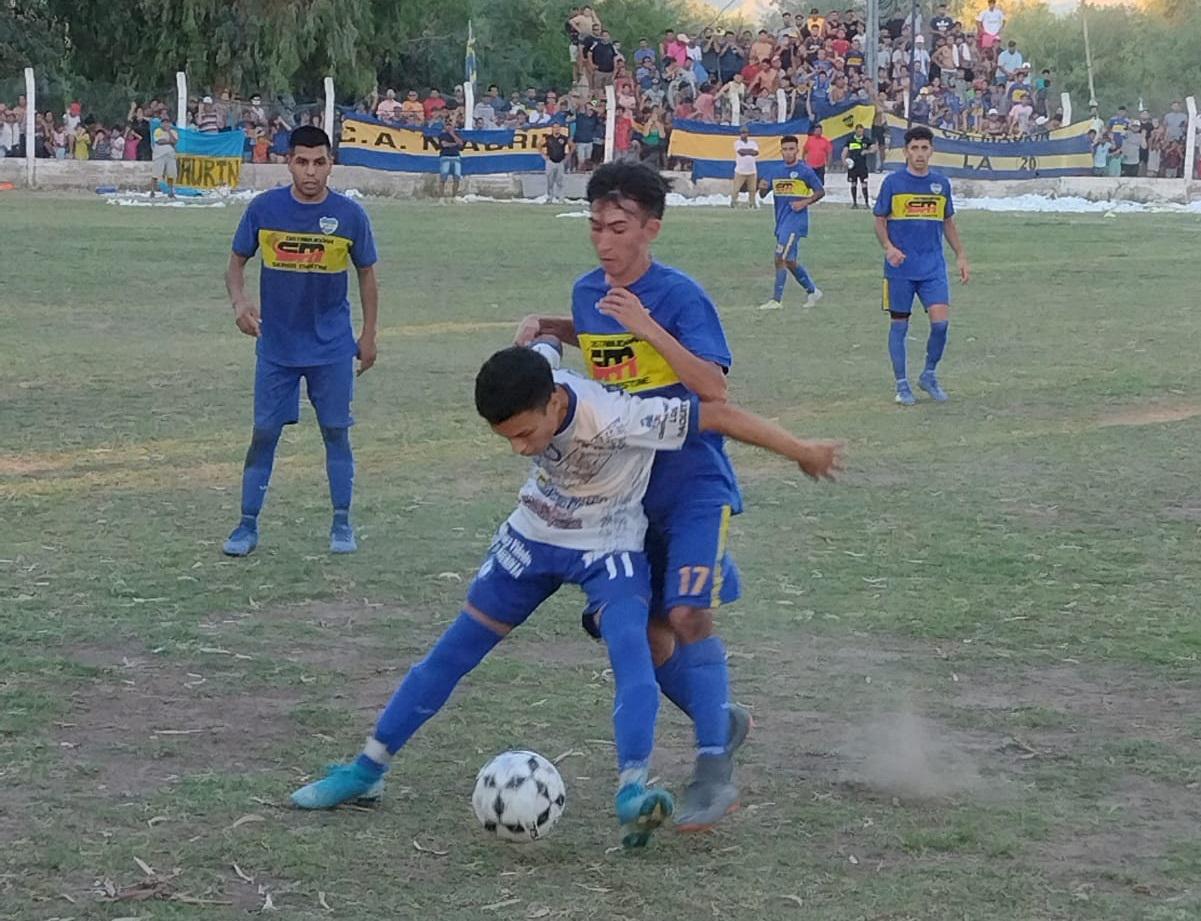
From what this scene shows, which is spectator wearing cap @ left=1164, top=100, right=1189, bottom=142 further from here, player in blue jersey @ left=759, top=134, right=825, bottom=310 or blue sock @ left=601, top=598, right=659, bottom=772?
blue sock @ left=601, top=598, right=659, bottom=772

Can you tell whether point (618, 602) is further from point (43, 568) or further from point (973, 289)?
point (973, 289)

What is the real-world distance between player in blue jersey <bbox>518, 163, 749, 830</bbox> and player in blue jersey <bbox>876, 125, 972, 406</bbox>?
808 centimetres

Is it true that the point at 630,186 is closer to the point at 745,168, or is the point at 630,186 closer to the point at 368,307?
the point at 368,307

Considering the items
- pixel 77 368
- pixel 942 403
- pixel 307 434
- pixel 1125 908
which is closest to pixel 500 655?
pixel 1125 908

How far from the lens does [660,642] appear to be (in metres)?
5.19

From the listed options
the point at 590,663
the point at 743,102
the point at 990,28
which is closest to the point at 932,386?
the point at 590,663

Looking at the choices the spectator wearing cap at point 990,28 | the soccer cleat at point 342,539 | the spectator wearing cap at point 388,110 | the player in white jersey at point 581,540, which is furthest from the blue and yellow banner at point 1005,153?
the player in white jersey at point 581,540

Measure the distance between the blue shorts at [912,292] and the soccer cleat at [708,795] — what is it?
28.1ft

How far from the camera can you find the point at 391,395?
1309 centimetres

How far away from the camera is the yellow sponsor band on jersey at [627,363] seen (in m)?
5.16

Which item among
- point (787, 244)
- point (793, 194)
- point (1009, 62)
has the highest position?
point (1009, 62)

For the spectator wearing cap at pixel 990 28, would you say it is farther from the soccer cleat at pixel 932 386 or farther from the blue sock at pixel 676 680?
the blue sock at pixel 676 680

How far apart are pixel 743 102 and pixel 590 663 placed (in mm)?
36259

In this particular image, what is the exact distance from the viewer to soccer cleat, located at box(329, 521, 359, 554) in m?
8.36
